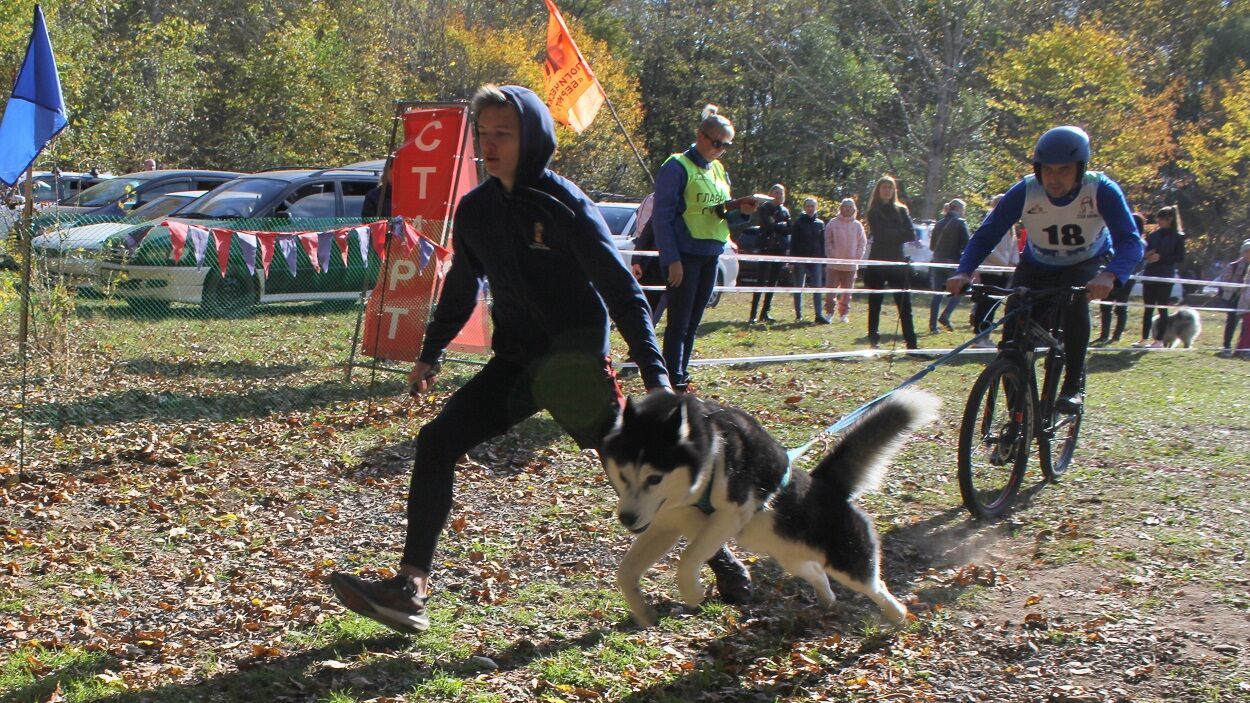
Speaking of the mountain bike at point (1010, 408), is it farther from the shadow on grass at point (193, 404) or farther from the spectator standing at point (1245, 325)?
the spectator standing at point (1245, 325)

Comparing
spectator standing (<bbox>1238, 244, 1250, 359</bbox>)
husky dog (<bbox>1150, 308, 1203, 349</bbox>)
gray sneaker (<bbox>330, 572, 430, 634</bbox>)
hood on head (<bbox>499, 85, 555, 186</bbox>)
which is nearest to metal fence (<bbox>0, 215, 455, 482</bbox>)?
gray sneaker (<bbox>330, 572, 430, 634</bbox>)

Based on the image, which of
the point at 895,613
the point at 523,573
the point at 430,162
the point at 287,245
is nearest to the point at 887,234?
the point at 430,162

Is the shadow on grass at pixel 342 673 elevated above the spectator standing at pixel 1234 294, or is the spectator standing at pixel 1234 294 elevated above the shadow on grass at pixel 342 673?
the spectator standing at pixel 1234 294

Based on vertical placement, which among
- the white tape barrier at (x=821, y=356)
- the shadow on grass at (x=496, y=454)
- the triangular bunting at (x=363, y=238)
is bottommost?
the shadow on grass at (x=496, y=454)

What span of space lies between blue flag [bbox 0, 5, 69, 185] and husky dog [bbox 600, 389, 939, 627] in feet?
14.8

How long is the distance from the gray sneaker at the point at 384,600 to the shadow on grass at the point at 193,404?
4.87 metres

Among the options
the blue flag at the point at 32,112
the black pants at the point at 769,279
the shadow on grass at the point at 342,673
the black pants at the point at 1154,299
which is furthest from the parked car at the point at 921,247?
the shadow on grass at the point at 342,673

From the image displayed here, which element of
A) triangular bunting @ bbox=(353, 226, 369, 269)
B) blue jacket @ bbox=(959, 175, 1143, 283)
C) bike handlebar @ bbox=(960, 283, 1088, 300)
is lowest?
bike handlebar @ bbox=(960, 283, 1088, 300)

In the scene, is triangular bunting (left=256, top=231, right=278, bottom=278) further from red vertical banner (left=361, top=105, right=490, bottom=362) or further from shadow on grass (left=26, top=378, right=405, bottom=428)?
shadow on grass (left=26, top=378, right=405, bottom=428)

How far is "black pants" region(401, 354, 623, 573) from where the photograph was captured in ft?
13.4

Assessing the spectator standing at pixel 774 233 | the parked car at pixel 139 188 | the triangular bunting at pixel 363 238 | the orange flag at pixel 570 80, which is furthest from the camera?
the parked car at pixel 139 188

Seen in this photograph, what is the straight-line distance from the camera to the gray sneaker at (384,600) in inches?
155

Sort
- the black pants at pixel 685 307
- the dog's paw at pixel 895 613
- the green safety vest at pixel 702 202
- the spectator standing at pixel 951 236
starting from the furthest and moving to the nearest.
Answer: the spectator standing at pixel 951 236 < the green safety vest at pixel 702 202 < the black pants at pixel 685 307 < the dog's paw at pixel 895 613

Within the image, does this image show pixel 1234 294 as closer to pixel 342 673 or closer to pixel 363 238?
pixel 363 238
